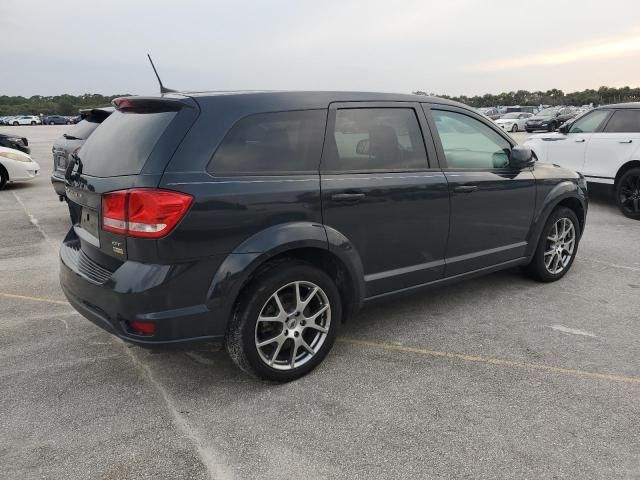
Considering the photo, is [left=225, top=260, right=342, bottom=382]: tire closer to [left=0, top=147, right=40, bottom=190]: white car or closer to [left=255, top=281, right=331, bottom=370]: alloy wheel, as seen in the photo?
[left=255, top=281, right=331, bottom=370]: alloy wheel

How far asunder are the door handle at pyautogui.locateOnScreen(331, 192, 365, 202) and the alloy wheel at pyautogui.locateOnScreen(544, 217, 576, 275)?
8.04ft

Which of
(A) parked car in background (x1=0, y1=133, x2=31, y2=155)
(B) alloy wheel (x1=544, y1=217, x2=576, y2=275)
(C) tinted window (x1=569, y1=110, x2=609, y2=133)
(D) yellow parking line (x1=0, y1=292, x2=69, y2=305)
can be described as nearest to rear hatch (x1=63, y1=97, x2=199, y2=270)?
(D) yellow parking line (x1=0, y1=292, x2=69, y2=305)

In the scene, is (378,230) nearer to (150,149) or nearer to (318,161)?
(318,161)

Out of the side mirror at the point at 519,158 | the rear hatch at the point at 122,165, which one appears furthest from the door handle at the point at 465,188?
the rear hatch at the point at 122,165

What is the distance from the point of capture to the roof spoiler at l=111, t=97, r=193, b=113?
9.66 feet

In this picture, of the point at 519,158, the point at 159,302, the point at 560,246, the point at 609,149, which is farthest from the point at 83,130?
the point at 609,149

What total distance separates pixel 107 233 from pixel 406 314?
2446 mm

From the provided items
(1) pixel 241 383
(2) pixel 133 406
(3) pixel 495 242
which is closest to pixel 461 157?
(3) pixel 495 242

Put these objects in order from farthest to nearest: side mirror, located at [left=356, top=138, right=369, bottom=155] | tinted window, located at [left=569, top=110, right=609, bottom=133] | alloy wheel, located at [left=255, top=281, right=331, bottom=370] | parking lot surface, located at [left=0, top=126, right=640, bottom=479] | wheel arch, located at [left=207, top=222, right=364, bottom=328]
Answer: tinted window, located at [left=569, top=110, right=609, bottom=133] → side mirror, located at [left=356, top=138, right=369, bottom=155] → alloy wheel, located at [left=255, top=281, right=331, bottom=370] → wheel arch, located at [left=207, top=222, right=364, bottom=328] → parking lot surface, located at [left=0, top=126, right=640, bottom=479]

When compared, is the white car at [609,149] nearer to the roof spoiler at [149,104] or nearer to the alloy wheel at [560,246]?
the alloy wheel at [560,246]

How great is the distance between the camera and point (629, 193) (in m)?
8.23

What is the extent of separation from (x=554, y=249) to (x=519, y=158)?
1148 mm

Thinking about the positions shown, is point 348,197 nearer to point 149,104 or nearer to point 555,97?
point 149,104

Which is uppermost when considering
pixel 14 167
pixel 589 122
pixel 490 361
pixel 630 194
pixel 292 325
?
pixel 589 122
